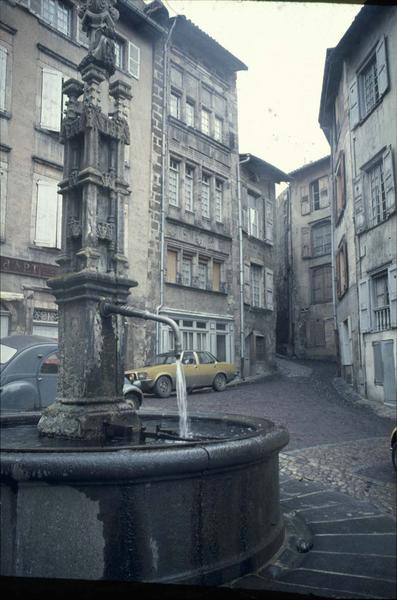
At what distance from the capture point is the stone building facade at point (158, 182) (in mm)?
3697

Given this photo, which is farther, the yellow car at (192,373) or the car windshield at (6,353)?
the car windshield at (6,353)

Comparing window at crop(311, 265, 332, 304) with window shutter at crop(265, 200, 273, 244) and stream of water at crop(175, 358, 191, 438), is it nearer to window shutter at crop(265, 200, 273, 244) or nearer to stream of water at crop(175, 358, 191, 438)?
window shutter at crop(265, 200, 273, 244)

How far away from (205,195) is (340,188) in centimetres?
626

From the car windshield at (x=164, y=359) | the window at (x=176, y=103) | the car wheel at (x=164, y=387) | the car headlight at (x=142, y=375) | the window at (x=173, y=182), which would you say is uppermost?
the window at (x=176, y=103)

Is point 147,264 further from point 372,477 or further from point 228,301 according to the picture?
point 372,477

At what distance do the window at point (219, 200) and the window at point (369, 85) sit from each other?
3.20m

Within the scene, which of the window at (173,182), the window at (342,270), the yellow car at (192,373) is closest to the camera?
the yellow car at (192,373)

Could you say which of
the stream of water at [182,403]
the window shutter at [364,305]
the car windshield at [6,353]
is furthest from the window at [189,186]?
the window shutter at [364,305]

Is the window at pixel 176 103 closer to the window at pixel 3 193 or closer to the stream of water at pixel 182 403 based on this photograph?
the stream of water at pixel 182 403

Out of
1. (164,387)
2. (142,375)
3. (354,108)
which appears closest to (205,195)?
(142,375)

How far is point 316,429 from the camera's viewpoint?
358cm

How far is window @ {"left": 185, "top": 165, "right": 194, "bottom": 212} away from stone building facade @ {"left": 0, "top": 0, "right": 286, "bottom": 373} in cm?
2

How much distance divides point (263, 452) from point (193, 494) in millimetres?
363

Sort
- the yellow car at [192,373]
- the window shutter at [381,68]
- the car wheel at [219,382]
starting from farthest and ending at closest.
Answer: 1. the window shutter at [381,68]
2. the car wheel at [219,382]
3. the yellow car at [192,373]
